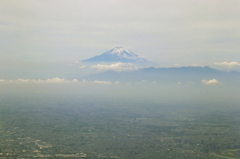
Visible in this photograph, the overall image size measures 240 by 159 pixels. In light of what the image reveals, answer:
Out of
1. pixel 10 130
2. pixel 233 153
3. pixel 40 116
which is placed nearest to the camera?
pixel 233 153

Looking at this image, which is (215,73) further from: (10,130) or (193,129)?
(10,130)

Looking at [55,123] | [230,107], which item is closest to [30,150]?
[55,123]

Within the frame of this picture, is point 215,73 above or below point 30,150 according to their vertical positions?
above

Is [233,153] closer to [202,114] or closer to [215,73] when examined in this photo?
[202,114]

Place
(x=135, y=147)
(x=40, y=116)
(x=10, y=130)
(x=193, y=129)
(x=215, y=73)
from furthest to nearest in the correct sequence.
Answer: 1. (x=215, y=73)
2. (x=40, y=116)
3. (x=193, y=129)
4. (x=10, y=130)
5. (x=135, y=147)

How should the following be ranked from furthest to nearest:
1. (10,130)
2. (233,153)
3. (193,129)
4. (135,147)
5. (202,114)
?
(202,114)
(193,129)
(10,130)
(135,147)
(233,153)

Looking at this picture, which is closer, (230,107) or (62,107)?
(230,107)

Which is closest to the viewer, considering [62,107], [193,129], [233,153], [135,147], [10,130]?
[233,153]

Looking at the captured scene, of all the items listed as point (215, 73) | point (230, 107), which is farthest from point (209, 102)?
point (215, 73)

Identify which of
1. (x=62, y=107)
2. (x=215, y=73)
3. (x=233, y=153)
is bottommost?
(x=233, y=153)
